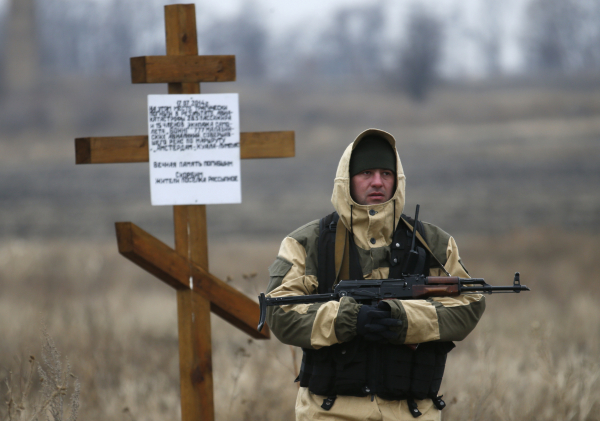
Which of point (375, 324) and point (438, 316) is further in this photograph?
point (438, 316)

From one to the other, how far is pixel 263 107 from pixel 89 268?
928 centimetres

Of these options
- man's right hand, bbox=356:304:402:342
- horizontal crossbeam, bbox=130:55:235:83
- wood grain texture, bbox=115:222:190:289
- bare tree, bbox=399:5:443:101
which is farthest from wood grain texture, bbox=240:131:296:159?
bare tree, bbox=399:5:443:101

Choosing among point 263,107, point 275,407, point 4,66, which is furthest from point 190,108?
point 263,107

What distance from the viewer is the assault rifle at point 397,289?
263cm

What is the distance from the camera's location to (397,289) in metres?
2.70

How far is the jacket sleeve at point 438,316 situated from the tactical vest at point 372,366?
0.13 metres

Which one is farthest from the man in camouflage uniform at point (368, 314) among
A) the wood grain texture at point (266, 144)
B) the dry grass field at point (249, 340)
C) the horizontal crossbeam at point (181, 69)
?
the dry grass field at point (249, 340)

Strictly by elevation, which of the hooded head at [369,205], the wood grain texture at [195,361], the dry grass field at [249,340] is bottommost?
the dry grass field at [249,340]

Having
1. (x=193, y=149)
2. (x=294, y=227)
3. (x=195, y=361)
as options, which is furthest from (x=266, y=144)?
(x=294, y=227)

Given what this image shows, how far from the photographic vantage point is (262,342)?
18.1ft

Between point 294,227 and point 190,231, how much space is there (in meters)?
11.6

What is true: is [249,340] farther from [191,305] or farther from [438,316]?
[438,316]

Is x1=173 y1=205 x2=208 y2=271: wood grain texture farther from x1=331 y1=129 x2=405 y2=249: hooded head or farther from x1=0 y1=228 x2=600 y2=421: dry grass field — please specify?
x1=331 y1=129 x2=405 y2=249: hooded head

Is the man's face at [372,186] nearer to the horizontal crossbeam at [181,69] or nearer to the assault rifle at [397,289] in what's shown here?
the assault rifle at [397,289]
